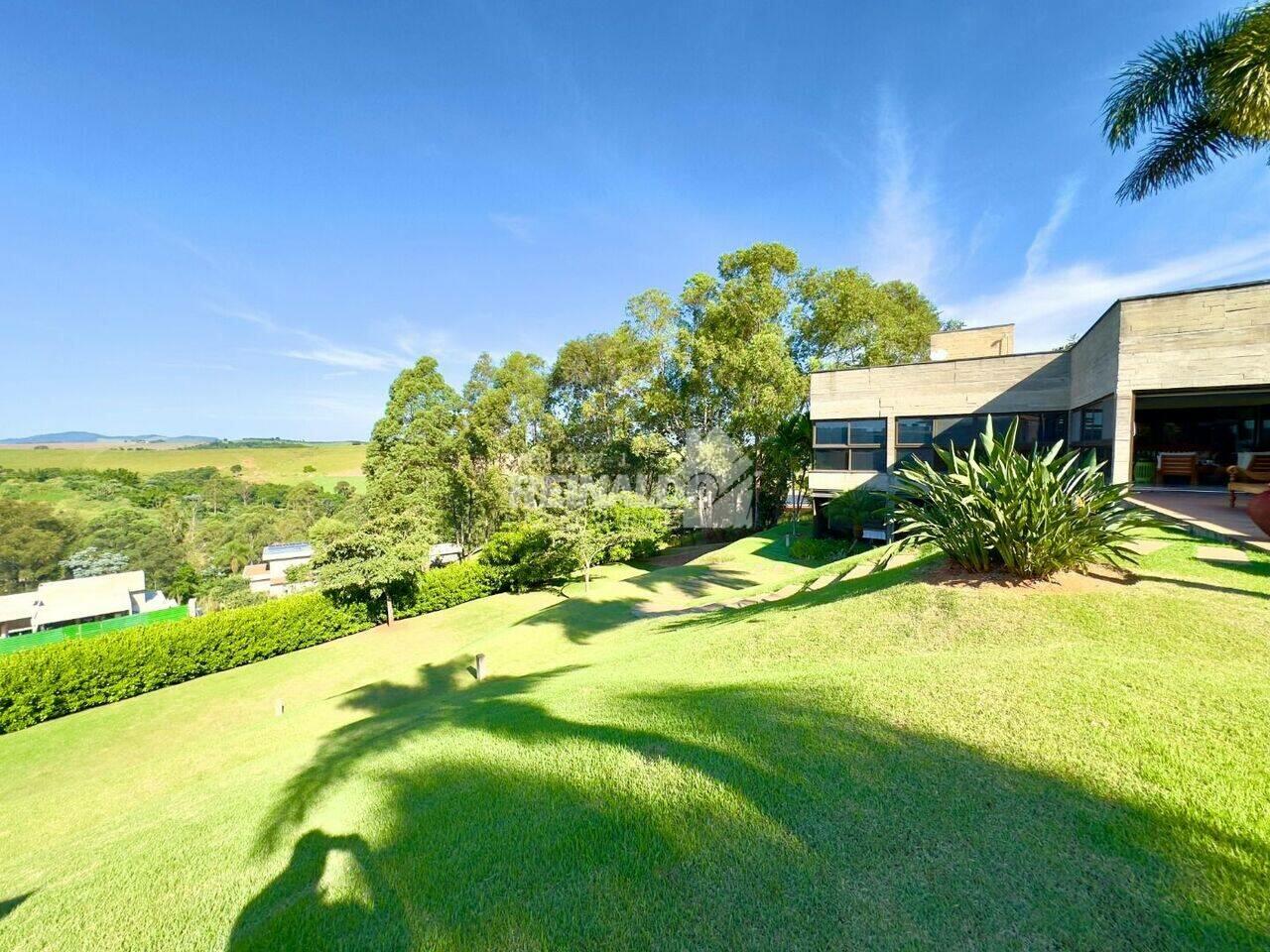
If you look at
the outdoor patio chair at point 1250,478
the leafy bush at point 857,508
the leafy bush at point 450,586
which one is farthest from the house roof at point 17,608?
the outdoor patio chair at point 1250,478

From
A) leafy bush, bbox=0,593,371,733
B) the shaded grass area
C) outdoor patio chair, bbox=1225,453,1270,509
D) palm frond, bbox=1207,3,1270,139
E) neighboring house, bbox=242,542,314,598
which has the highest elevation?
palm frond, bbox=1207,3,1270,139

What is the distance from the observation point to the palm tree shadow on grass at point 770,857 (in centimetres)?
178

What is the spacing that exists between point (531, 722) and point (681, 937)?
2544mm

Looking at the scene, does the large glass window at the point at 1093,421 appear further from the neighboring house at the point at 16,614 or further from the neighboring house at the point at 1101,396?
the neighboring house at the point at 16,614

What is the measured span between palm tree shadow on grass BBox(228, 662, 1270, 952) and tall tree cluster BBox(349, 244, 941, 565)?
50.5ft

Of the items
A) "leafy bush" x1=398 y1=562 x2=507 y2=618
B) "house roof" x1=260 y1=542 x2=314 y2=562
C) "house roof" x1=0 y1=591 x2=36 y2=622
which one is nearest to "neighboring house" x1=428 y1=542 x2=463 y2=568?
"leafy bush" x1=398 y1=562 x2=507 y2=618

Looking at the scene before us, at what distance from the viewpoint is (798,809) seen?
7.86 feet

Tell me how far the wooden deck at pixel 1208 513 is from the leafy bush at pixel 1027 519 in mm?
1557

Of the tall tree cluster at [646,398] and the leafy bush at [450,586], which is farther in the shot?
the tall tree cluster at [646,398]

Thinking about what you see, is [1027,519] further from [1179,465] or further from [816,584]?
[1179,465]

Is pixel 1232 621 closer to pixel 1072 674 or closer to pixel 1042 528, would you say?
pixel 1042 528

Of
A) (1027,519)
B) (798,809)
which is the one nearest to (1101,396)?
(1027,519)

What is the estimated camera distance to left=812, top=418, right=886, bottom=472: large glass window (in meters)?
15.3

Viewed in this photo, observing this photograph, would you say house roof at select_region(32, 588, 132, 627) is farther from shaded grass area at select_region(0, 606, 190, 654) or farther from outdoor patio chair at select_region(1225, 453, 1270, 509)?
outdoor patio chair at select_region(1225, 453, 1270, 509)
